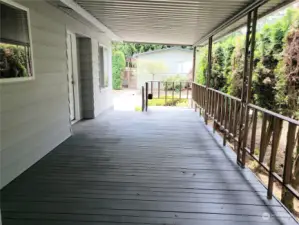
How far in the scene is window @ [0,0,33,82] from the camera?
2877 mm

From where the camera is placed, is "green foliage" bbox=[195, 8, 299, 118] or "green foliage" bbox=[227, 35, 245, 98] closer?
"green foliage" bbox=[195, 8, 299, 118]

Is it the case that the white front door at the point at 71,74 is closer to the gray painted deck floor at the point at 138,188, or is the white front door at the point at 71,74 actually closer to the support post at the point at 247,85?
the gray painted deck floor at the point at 138,188

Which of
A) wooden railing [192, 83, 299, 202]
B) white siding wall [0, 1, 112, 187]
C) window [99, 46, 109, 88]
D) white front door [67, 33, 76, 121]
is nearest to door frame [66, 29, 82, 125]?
white front door [67, 33, 76, 121]

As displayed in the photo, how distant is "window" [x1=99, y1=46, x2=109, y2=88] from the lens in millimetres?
7730

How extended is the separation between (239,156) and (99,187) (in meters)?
2.00

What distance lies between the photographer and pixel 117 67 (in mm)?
18188

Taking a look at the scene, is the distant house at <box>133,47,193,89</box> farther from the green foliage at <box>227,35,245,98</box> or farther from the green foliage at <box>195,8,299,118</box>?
the green foliage at <box>195,8,299,118</box>

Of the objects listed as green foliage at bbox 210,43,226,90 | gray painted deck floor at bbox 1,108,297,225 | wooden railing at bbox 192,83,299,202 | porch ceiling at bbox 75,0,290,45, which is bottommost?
gray painted deck floor at bbox 1,108,297,225

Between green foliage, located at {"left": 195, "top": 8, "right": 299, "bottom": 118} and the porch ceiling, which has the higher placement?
the porch ceiling

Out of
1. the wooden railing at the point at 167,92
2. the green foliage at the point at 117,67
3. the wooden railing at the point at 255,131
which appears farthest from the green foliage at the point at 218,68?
the green foliage at the point at 117,67

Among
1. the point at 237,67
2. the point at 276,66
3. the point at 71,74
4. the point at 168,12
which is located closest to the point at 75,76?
the point at 71,74

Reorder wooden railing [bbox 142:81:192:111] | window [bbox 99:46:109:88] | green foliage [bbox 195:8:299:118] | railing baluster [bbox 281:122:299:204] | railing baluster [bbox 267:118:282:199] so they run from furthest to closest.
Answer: wooden railing [bbox 142:81:192:111]
window [bbox 99:46:109:88]
green foliage [bbox 195:8:299:118]
railing baluster [bbox 267:118:282:199]
railing baluster [bbox 281:122:299:204]

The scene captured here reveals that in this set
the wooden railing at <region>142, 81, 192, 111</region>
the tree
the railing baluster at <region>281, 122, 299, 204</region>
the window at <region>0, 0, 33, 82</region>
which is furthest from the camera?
the tree

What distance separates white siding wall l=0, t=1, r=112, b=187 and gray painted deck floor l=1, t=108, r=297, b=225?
0.22 metres
